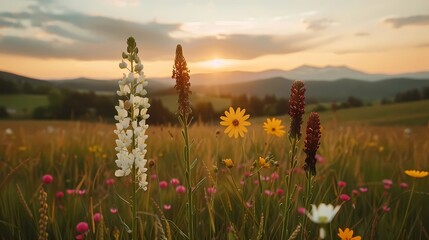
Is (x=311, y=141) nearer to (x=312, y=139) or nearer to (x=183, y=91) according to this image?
(x=312, y=139)

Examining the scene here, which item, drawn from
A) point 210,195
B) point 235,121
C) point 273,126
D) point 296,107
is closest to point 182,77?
point 296,107

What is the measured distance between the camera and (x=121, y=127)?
2213 mm

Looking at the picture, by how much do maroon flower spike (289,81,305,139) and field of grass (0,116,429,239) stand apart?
1.16ft

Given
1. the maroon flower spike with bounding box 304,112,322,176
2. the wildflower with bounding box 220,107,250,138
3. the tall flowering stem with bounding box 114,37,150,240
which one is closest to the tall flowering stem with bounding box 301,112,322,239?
the maroon flower spike with bounding box 304,112,322,176

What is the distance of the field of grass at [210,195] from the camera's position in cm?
326

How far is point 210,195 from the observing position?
402cm

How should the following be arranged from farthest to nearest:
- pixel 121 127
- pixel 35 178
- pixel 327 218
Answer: pixel 35 178
pixel 121 127
pixel 327 218

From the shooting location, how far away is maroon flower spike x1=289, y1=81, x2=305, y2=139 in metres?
2.31

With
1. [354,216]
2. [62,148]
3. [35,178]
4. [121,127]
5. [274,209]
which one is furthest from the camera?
[62,148]

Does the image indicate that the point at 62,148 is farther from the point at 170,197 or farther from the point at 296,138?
the point at 296,138

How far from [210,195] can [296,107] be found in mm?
1889

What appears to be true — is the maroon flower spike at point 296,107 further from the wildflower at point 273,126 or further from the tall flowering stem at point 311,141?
the wildflower at point 273,126

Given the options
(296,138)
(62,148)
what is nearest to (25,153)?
(62,148)

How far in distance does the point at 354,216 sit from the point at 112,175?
2949 millimetres
